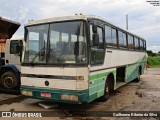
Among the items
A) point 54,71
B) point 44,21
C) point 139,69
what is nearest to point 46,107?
point 54,71

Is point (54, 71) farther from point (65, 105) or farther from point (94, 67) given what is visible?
point (65, 105)

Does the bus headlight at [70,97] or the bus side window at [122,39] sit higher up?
the bus side window at [122,39]

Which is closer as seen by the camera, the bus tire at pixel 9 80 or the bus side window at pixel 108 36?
the bus side window at pixel 108 36

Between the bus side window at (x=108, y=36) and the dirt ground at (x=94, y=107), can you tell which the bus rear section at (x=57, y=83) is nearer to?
the dirt ground at (x=94, y=107)

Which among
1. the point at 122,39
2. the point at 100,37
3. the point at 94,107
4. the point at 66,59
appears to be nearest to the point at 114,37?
the point at 122,39

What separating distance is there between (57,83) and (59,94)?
33 cm

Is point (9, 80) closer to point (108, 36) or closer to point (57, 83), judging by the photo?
point (57, 83)

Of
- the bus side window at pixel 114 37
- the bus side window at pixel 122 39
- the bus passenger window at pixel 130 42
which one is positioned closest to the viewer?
the bus side window at pixel 114 37

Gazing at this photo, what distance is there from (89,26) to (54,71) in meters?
1.68

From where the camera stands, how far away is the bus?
791 centimetres

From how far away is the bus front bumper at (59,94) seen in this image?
25.7ft

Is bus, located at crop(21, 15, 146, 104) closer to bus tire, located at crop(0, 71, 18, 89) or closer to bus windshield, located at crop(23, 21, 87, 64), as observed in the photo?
bus windshield, located at crop(23, 21, 87, 64)

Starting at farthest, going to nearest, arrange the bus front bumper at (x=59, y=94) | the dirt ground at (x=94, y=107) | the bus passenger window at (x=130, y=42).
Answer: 1. the bus passenger window at (x=130, y=42)
2. the dirt ground at (x=94, y=107)
3. the bus front bumper at (x=59, y=94)

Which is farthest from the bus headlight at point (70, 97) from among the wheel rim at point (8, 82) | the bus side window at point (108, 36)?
the wheel rim at point (8, 82)
